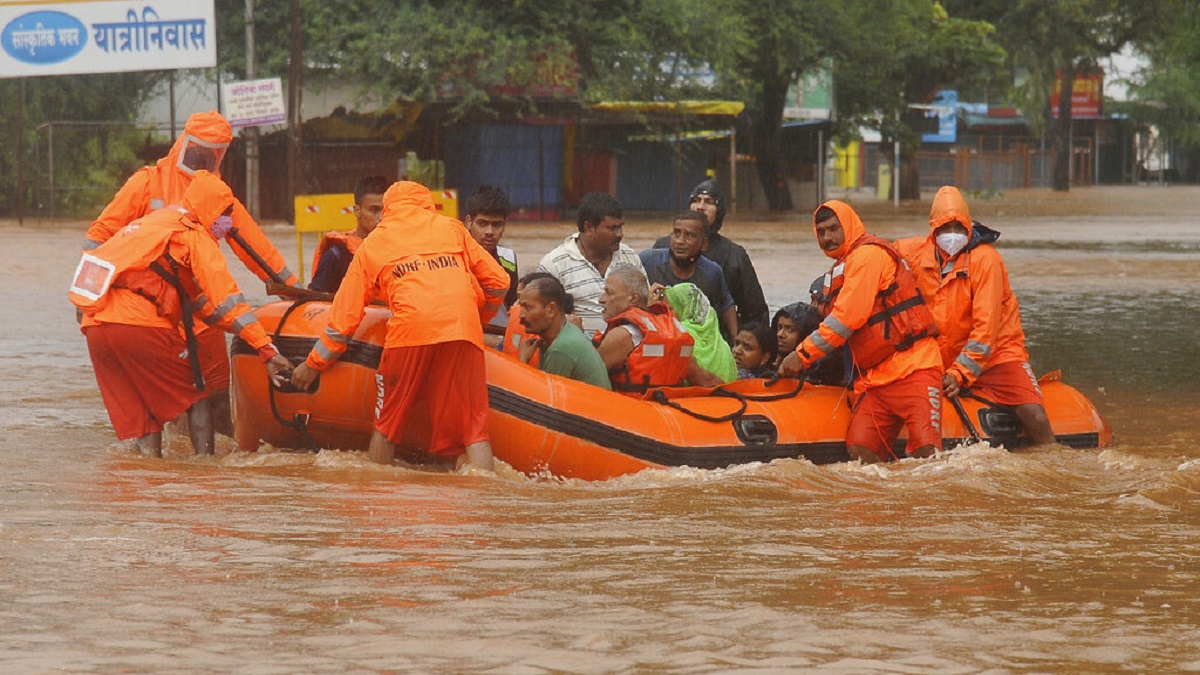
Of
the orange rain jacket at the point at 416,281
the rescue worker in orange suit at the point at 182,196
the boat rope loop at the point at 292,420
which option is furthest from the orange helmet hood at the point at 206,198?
the orange rain jacket at the point at 416,281

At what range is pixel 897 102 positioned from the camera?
140 feet

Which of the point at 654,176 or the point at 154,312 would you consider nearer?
the point at 154,312

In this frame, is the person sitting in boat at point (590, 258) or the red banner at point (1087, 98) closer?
the person sitting in boat at point (590, 258)

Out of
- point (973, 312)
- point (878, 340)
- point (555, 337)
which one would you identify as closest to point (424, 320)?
point (555, 337)

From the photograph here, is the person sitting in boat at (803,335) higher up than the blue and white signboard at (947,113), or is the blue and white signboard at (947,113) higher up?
the blue and white signboard at (947,113)

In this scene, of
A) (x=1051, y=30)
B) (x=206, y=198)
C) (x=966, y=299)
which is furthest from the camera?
(x=1051, y=30)

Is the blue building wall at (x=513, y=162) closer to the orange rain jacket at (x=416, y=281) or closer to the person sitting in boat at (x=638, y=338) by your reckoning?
the person sitting in boat at (x=638, y=338)

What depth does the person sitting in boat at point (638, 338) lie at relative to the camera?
26.6 feet

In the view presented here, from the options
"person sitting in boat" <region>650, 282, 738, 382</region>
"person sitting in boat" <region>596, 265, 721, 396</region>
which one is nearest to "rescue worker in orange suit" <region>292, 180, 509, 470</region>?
"person sitting in boat" <region>596, 265, 721, 396</region>

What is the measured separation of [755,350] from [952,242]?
1.29 meters

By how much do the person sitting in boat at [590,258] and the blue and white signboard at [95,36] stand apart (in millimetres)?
22535

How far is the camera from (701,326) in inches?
344

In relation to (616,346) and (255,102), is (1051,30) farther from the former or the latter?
(616,346)

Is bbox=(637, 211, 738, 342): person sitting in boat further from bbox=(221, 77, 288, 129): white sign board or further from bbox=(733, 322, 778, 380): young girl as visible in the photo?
bbox=(221, 77, 288, 129): white sign board
